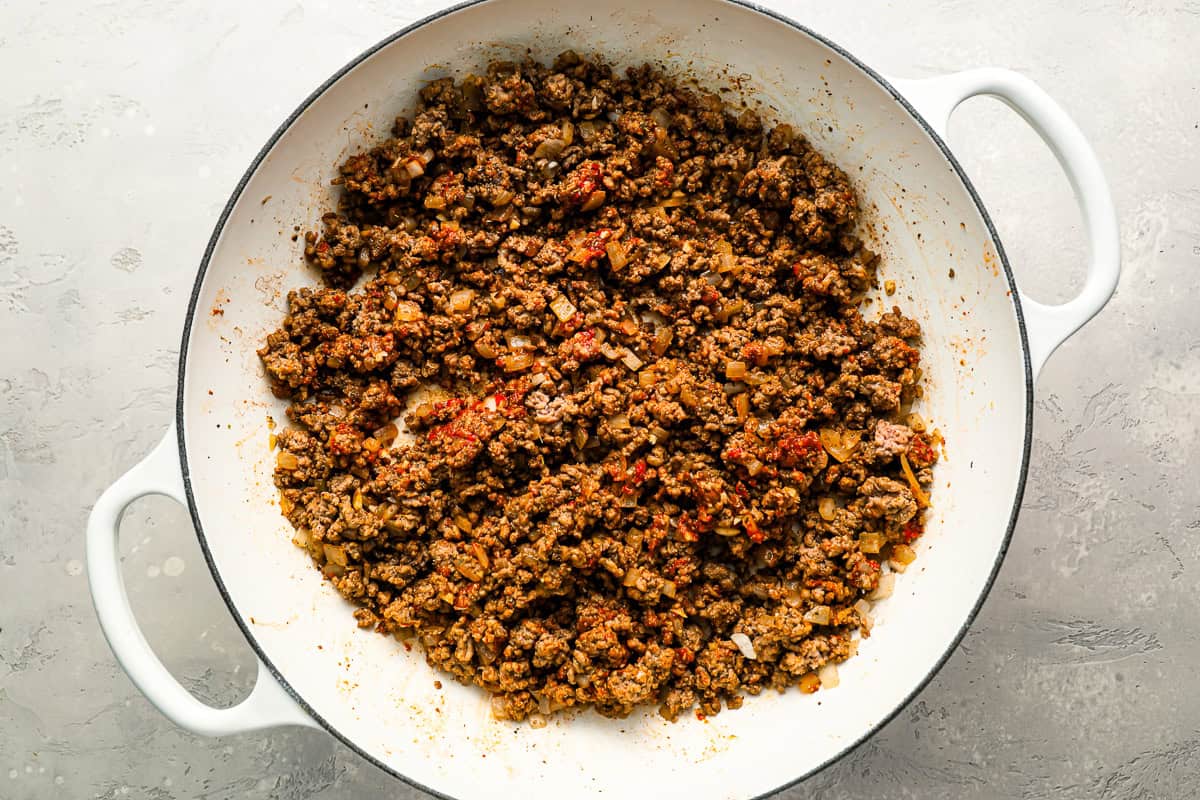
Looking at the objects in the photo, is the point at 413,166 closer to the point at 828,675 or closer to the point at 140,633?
the point at 140,633

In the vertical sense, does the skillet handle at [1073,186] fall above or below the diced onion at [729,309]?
above

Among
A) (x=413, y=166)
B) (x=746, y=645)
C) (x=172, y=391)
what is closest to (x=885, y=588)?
(x=746, y=645)

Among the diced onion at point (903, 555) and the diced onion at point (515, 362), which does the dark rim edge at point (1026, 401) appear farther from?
the diced onion at point (515, 362)

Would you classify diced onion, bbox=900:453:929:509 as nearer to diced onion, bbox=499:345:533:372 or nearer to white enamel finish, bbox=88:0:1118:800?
white enamel finish, bbox=88:0:1118:800

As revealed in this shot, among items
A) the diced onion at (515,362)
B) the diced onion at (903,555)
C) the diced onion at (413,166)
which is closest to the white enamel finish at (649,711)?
the diced onion at (903,555)

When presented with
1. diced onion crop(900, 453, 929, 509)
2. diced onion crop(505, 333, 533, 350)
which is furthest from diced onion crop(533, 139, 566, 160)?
diced onion crop(900, 453, 929, 509)

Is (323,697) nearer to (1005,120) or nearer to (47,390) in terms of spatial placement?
(47,390)
